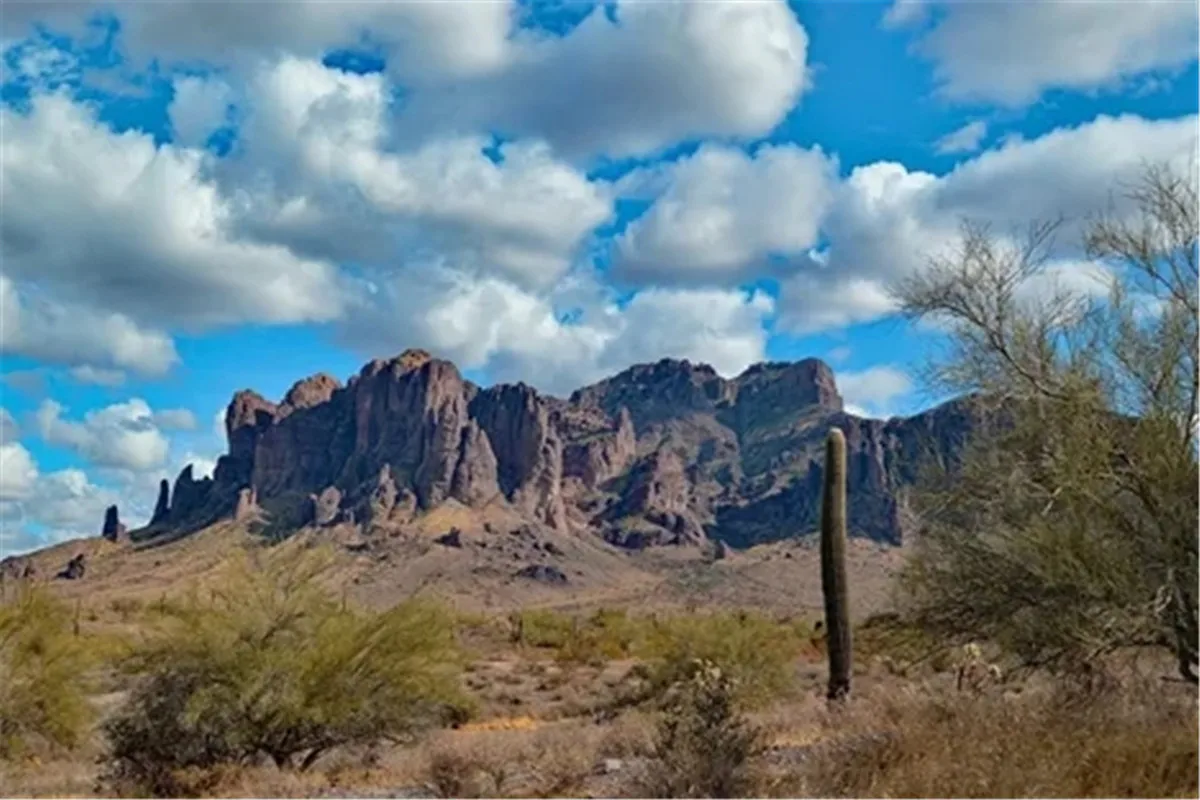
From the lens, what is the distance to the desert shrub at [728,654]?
101 ft

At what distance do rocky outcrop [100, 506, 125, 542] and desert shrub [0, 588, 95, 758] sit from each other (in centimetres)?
17632

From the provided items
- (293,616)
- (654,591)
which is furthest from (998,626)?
(654,591)

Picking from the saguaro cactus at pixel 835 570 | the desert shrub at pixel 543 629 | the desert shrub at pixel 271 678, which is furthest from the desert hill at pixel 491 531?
the desert shrub at pixel 271 678

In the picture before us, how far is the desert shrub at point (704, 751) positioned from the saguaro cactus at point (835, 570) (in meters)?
9.95

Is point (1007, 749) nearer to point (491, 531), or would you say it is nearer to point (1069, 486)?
point (1069, 486)

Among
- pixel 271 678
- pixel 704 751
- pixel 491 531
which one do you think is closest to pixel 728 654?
pixel 271 678

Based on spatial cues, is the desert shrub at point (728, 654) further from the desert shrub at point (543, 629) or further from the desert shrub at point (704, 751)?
the desert shrub at point (704, 751)

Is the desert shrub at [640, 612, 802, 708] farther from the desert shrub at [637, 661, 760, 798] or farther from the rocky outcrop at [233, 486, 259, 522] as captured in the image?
the rocky outcrop at [233, 486, 259, 522]

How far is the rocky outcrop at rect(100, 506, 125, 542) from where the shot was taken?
188m

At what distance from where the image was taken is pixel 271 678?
18.4 m

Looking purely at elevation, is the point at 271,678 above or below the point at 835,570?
below

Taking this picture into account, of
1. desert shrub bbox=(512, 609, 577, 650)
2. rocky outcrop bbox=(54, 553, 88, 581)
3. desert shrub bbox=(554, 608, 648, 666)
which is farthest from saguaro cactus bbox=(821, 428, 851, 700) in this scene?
rocky outcrop bbox=(54, 553, 88, 581)

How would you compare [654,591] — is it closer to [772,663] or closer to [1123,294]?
[772,663]

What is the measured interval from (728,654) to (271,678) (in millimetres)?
15335
